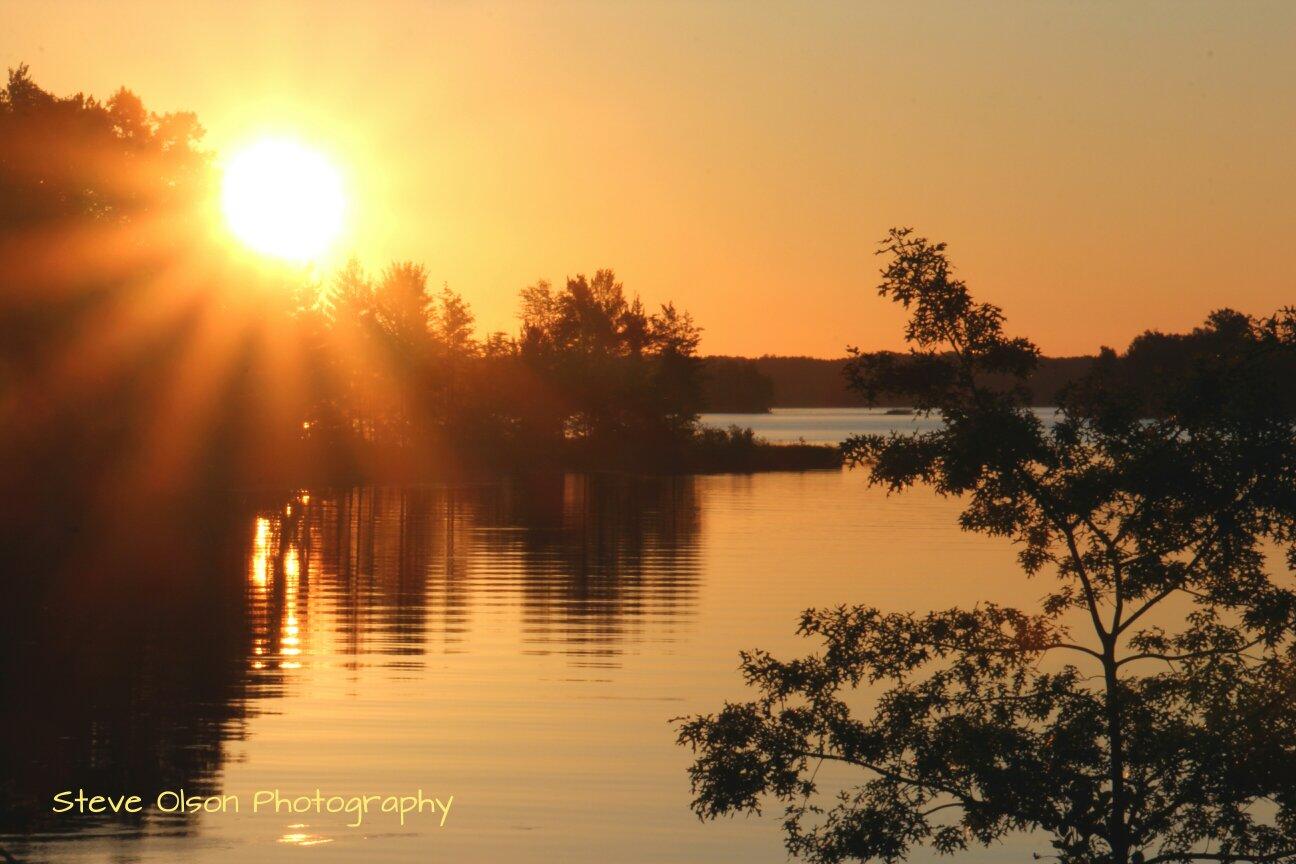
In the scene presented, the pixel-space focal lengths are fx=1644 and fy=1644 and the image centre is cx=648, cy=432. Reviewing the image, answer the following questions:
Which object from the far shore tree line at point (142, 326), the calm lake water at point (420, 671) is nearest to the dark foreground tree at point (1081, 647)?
the calm lake water at point (420, 671)

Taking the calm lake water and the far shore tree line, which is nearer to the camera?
the calm lake water

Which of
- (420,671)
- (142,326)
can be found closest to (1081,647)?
(420,671)

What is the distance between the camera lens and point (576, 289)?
159000 millimetres

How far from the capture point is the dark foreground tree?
59.9 ft

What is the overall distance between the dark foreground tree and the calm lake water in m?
4.40

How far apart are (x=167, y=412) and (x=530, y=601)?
86.8ft

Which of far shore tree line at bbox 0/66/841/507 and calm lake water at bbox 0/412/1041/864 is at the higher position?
far shore tree line at bbox 0/66/841/507

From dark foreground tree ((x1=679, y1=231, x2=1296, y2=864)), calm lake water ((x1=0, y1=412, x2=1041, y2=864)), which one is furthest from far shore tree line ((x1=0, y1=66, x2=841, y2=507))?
dark foreground tree ((x1=679, y1=231, x2=1296, y2=864))

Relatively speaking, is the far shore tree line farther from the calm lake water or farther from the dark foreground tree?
the dark foreground tree

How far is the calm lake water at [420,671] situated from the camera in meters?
23.5

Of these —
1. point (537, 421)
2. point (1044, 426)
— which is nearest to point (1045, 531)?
point (1044, 426)

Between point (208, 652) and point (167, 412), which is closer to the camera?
point (208, 652)

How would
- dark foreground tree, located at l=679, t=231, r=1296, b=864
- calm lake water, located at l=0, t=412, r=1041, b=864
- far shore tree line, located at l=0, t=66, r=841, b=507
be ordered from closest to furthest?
dark foreground tree, located at l=679, t=231, r=1296, b=864 → calm lake water, located at l=0, t=412, r=1041, b=864 → far shore tree line, located at l=0, t=66, r=841, b=507

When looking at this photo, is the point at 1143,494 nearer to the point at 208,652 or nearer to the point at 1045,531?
the point at 1045,531
